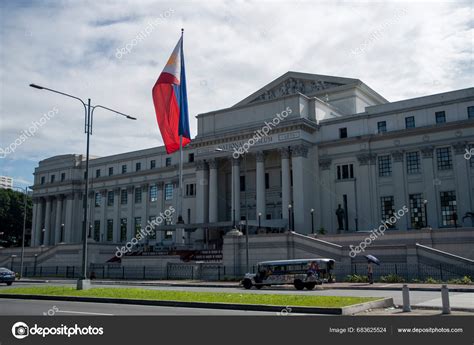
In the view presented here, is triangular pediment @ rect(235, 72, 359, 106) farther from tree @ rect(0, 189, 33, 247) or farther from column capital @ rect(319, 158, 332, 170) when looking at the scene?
tree @ rect(0, 189, 33, 247)

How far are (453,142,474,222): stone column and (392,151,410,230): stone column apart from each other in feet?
18.0

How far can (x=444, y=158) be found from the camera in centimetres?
5447

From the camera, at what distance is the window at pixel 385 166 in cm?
5812

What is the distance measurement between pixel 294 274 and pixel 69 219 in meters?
66.1

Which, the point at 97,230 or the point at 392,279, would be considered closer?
the point at 392,279

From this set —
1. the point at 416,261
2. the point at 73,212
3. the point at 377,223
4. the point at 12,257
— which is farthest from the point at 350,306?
the point at 73,212

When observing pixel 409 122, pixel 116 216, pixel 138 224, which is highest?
pixel 409 122

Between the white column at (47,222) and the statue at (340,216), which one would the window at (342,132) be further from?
the white column at (47,222)

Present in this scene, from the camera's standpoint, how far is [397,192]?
56719 millimetres

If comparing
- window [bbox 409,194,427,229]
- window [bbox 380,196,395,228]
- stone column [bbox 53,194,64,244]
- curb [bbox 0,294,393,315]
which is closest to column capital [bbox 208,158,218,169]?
window [bbox 380,196,395,228]

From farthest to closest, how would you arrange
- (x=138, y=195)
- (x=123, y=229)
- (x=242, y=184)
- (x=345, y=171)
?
(x=123, y=229) → (x=138, y=195) → (x=242, y=184) → (x=345, y=171)

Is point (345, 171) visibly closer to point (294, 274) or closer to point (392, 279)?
point (392, 279)

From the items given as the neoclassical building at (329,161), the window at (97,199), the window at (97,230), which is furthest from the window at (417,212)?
the window at (97,199)

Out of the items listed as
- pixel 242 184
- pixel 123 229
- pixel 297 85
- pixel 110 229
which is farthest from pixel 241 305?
pixel 110 229
